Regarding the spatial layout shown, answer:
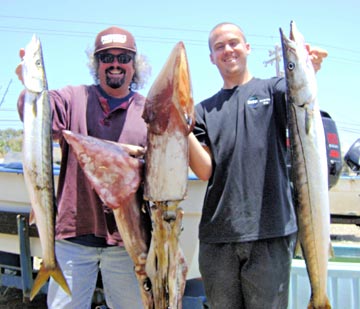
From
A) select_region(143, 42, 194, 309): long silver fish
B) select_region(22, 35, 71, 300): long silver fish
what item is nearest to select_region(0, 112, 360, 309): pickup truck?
select_region(22, 35, 71, 300): long silver fish

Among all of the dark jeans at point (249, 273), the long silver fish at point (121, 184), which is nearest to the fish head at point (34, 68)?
the long silver fish at point (121, 184)

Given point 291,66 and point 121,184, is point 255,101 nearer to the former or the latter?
point 291,66

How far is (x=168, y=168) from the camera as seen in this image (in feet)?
7.51

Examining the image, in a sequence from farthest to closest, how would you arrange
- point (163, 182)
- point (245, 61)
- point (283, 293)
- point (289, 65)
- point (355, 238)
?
point (355, 238), point (245, 61), point (283, 293), point (289, 65), point (163, 182)

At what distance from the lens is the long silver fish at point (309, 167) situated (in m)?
2.59

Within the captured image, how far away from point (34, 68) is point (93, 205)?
0.98m

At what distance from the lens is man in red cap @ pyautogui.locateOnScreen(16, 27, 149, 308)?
116 inches

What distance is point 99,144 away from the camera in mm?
2314

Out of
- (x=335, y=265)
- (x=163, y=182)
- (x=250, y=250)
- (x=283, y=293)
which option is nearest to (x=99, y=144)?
(x=163, y=182)

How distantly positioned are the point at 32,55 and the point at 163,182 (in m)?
1.22

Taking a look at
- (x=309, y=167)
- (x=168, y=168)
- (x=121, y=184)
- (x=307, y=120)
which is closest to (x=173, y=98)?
(x=168, y=168)

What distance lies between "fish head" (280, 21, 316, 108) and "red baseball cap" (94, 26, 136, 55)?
107cm

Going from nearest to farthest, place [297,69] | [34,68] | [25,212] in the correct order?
[297,69] < [34,68] < [25,212]

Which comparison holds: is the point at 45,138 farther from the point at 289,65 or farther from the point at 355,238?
the point at 355,238
